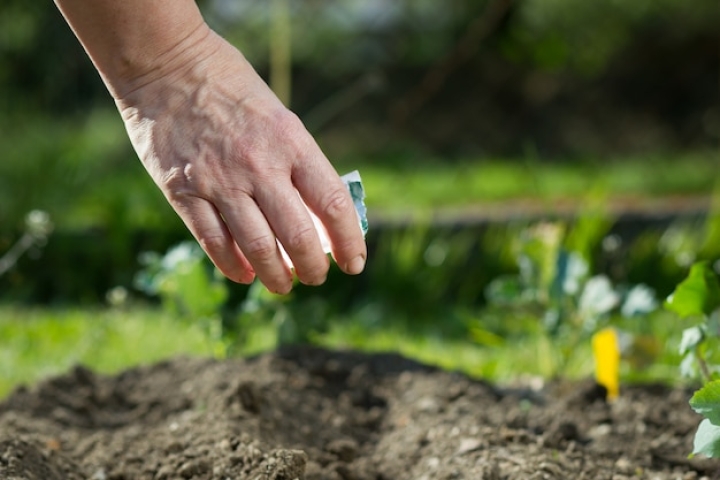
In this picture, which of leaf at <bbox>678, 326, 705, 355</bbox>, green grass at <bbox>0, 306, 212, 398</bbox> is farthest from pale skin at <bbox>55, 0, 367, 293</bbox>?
green grass at <bbox>0, 306, 212, 398</bbox>

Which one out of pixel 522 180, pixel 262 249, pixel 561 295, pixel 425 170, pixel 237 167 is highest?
pixel 425 170

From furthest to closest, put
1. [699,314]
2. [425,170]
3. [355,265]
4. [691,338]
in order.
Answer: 1. [425,170]
2. [699,314]
3. [691,338]
4. [355,265]

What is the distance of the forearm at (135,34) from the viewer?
4.82 feet

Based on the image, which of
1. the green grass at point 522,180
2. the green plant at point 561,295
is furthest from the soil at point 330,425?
the green grass at point 522,180

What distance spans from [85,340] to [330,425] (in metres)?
1.22

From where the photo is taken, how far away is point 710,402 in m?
1.55

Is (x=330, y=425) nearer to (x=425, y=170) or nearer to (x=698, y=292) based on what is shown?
(x=698, y=292)

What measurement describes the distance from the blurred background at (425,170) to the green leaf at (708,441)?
3.04ft

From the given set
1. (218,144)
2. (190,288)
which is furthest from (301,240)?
(190,288)

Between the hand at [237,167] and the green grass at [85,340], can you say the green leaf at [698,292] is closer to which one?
the hand at [237,167]

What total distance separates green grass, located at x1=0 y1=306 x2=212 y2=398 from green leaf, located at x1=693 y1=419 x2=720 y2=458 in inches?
62.0

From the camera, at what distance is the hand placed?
1441mm

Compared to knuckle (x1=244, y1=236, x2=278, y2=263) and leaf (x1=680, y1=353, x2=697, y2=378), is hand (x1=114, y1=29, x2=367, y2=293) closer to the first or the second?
knuckle (x1=244, y1=236, x2=278, y2=263)

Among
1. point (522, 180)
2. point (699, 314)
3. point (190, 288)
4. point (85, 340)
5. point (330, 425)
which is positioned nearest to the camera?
point (699, 314)
